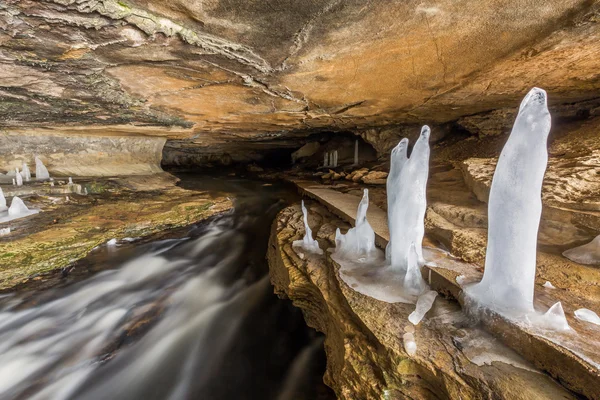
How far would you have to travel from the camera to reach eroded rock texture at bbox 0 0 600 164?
10.0ft

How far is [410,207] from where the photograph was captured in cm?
304

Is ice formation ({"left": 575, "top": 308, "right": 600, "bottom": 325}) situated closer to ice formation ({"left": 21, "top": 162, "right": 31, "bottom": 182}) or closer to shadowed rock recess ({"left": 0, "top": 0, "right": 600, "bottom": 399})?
shadowed rock recess ({"left": 0, "top": 0, "right": 600, "bottom": 399})

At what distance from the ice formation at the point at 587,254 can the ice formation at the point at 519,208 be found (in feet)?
4.58

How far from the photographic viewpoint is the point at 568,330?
1822 mm

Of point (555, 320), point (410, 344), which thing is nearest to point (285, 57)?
point (410, 344)

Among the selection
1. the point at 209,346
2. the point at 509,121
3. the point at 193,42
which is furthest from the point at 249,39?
the point at 509,121

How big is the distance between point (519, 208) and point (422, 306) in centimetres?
113

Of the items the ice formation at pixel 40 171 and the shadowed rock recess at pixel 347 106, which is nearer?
the shadowed rock recess at pixel 347 106

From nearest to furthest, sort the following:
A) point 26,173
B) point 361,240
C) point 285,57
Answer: point 361,240 < point 285,57 < point 26,173

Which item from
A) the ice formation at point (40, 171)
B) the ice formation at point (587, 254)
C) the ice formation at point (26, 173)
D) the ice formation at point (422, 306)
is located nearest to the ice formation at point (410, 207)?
the ice formation at point (422, 306)

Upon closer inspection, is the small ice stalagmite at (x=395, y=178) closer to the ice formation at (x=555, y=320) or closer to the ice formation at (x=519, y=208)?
→ the ice formation at (x=519, y=208)

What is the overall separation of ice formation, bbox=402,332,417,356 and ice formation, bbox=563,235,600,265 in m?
2.16

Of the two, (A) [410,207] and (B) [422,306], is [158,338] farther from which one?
(A) [410,207]

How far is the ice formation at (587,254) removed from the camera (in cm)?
275
